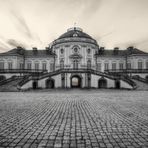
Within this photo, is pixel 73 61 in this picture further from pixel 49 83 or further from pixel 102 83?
pixel 102 83

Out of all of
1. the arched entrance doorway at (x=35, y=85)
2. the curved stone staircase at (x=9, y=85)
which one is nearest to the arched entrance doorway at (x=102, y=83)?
the arched entrance doorway at (x=35, y=85)

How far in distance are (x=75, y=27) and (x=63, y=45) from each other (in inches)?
574

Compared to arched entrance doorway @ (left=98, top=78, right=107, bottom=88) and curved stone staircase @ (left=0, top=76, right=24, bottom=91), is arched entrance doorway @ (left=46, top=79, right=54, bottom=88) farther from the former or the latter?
arched entrance doorway @ (left=98, top=78, right=107, bottom=88)

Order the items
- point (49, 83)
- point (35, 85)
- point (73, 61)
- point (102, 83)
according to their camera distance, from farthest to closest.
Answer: point (73, 61) → point (49, 83) → point (102, 83) → point (35, 85)

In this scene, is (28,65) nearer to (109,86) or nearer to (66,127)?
(109,86)

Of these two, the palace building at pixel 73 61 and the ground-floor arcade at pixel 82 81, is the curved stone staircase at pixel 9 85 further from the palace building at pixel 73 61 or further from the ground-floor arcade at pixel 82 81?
the ground-floor arcade at pixel 82 81

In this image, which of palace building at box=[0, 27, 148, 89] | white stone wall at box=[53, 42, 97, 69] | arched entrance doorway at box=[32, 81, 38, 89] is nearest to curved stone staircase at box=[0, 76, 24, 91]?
palace building at box=[0, 27, 148, 89]

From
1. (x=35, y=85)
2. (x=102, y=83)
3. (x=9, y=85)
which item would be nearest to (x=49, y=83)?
(x=35, y=85)

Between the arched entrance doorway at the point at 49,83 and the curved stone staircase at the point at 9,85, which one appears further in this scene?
the arched entrance doorway at the point at 49,83

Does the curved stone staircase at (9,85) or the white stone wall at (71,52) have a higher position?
the white stone wall at (71,52)

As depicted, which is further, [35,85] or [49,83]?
[49,83]

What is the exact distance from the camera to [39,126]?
5.22 metres

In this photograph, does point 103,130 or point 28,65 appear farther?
point 28,65

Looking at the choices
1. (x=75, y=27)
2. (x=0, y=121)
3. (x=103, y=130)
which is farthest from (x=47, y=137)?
(x=75, y=27)
